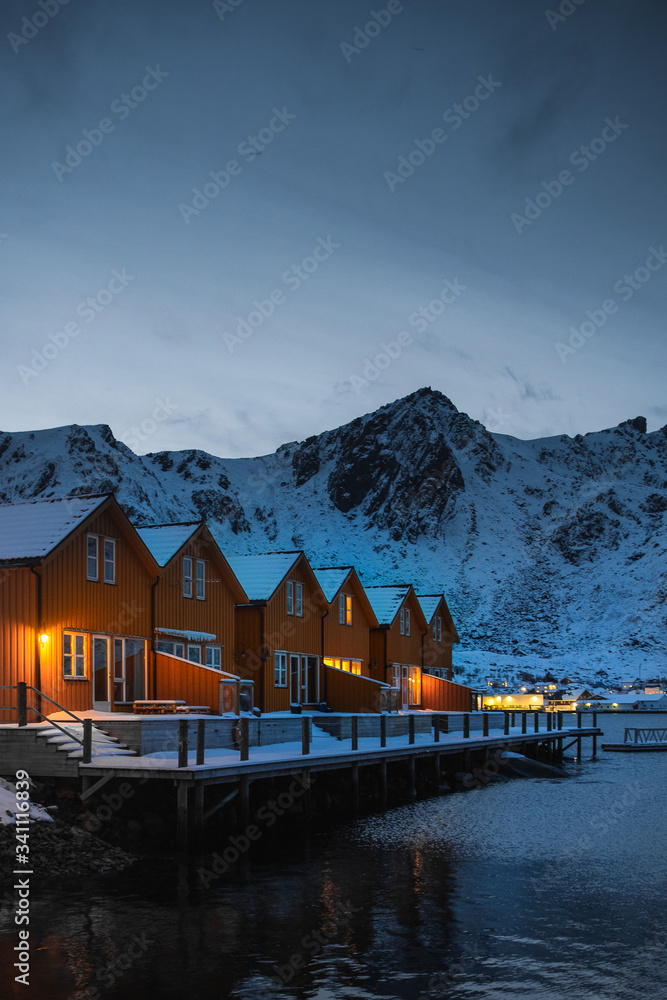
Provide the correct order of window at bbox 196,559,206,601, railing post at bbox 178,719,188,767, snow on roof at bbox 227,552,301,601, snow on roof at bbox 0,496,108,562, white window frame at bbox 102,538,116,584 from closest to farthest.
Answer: railing post at bbox 178,719,188,767, snow on roof at bbox 0,496,108,562, white window frame at bbox 102,538,116,584, window at bbox 196,559,206,601, snow on roof at bbox 227,552,301,601

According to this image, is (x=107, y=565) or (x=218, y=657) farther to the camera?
(x=218, y=657)

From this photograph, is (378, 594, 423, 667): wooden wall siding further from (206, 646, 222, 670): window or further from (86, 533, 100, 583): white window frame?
(86, 533, 100, 583): white window frame

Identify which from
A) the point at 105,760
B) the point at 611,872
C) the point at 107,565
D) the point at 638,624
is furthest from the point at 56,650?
the point at 638,624

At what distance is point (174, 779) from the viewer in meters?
22.0

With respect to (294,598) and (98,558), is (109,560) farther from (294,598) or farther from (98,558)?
(294,598)

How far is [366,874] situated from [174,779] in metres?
4.57

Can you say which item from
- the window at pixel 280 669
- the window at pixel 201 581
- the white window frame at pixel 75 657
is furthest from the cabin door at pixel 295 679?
the white window frame at pixel 75 657

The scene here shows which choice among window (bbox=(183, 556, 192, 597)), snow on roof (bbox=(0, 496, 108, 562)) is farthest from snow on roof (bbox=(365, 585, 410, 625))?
snow on roof (bbox=(0, 496, 108, 562))

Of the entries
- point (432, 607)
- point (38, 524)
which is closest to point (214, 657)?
point (38, 524)

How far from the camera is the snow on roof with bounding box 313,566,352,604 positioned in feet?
149

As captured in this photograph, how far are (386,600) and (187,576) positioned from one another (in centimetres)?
1889

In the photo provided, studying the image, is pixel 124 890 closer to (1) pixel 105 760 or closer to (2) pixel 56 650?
(1) pixel 105 760

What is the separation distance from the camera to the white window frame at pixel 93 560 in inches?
1170

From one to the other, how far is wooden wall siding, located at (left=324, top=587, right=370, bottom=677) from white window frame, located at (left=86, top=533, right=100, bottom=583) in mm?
16249
